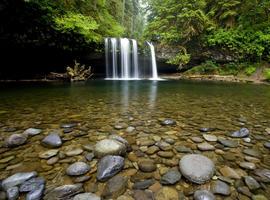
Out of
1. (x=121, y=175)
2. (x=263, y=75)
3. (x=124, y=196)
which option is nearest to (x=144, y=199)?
(x=124, y=196)

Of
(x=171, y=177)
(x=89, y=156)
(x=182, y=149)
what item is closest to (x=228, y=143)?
(x=182, y=149)

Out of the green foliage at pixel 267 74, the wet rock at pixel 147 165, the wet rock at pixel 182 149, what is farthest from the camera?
the green foliage at pixel 267 74

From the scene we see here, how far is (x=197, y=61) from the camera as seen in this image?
17.0 meters

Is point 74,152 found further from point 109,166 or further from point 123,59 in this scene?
point 123,59

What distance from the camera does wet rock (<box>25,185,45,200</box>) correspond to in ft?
5.02

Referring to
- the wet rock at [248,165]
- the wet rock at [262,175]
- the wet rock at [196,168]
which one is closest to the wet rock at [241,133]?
the wet rock at [248,165]

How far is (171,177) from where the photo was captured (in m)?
1.87

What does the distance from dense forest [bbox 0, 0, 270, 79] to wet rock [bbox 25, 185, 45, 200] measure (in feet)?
32.7

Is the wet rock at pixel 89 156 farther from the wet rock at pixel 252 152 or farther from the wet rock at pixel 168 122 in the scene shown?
the wet rock at pixel 252 152

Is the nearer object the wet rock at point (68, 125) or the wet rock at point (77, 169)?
the wet rock at point (77, 169)

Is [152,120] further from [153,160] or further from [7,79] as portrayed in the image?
[7,79]

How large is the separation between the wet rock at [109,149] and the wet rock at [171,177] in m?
0.60

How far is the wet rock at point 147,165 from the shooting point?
80.0 inches

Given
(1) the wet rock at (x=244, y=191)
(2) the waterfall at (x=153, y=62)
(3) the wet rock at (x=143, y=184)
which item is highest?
(2) the waterfall at (x=153, y=62)
